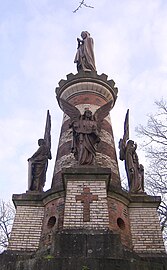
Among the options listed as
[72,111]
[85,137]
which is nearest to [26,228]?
[85,137]

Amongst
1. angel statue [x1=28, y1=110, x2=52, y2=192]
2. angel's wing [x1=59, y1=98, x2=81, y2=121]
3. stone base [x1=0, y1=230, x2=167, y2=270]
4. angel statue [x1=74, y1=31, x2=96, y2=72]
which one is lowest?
stone base [x1=0, y1=230, x2=167, y2=270]

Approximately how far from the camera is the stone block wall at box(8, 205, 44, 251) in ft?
26.2

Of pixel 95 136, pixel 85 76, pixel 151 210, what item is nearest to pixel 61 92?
pixel 85 76

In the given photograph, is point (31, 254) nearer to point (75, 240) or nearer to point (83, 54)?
point (75, 240)

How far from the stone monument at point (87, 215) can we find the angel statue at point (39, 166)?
0.82ft

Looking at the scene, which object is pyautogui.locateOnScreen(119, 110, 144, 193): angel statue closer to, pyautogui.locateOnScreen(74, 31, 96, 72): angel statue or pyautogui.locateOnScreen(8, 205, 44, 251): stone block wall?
pyautogui.locateOnScreen(8, 205, 44, 251): stone block wall

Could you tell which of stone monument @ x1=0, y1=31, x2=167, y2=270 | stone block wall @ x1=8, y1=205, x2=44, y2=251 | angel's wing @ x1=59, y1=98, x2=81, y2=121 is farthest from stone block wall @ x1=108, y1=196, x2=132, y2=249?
angel's wing @ x1=59, y1=98, x2=81, y2=121

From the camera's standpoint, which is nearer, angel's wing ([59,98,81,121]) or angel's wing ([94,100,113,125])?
angel's wing ([59,98,81,121])

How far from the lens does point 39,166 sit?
981 cm

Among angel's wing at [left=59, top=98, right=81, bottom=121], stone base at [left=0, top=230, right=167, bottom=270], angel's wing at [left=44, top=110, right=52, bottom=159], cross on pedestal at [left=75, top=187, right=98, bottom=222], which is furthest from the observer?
angel's wing at [left=44, top=110, right=52, bottom=159]

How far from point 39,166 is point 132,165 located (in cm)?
292

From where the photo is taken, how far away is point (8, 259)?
7121 millimetres

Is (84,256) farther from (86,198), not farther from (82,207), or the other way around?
(86,198)

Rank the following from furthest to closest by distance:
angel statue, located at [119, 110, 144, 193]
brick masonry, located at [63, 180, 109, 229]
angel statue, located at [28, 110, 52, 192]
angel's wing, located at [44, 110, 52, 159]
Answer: angel's wing, located at [44, 110, 52, 159]
angel statue, located at [28, 110, 52, 192]
angel statue, located at [119, 110, 144, 193]
brick masonry, located at [63, 180, 109, 229]
